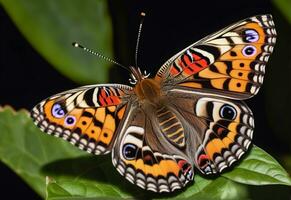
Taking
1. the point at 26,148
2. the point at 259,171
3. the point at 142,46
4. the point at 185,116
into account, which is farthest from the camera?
the point at 142,46

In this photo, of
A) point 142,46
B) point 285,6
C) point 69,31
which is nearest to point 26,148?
point 69,31

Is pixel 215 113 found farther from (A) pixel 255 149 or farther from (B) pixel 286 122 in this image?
(B) pixel 286 122

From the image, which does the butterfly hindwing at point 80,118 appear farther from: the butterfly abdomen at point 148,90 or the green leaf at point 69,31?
the green leaf at point 69,31

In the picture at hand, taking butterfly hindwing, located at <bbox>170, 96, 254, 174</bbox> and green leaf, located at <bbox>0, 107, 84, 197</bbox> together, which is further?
green leaf, located at <bbox>0, 107, 84, 197</bbox>

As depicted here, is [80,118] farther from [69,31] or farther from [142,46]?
[142,46]

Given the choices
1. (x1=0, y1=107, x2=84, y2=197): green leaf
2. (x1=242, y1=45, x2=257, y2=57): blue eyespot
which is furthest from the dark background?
(x1=242, y1=45, x2=257, y2=57): blue eyespot

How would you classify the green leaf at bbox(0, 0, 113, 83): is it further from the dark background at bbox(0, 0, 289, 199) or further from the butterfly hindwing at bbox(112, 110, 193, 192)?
the butterfly hindwing at bbox(112, 110, 193, 192)

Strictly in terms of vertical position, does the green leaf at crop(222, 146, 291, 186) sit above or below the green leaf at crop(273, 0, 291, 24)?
below
